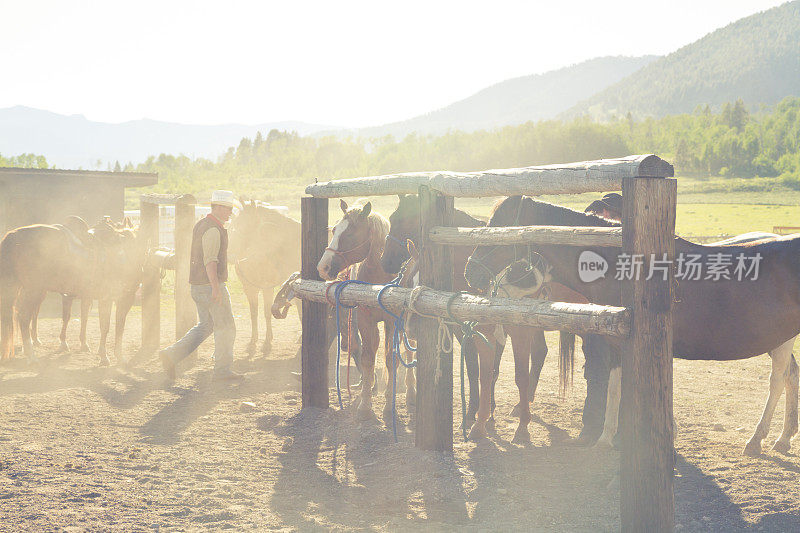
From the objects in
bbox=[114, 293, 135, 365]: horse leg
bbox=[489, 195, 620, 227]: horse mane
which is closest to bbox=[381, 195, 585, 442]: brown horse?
bbox=[489, 195, 620, 227]: horse mane

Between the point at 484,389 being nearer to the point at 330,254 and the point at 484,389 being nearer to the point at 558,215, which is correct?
the point at 558,215

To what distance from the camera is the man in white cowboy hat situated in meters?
7.58

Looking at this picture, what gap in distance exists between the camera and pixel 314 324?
22.4 feet

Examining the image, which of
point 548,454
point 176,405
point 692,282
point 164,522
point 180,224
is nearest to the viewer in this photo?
point 164,522

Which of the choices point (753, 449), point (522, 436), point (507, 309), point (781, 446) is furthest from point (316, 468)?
point (781, 446)

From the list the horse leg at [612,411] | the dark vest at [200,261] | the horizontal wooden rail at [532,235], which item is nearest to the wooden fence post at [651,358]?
the horizontal wooden rail at [532,235]

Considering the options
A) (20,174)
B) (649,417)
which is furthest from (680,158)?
(649,417)

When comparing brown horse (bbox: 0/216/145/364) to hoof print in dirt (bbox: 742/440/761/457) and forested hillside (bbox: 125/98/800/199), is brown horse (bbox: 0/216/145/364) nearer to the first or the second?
hoof print in dirt (bbox: 742/440/761/457)

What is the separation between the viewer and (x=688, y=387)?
796 cm

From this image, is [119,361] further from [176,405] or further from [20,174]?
[20,174]

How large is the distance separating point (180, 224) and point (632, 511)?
26.3 ft

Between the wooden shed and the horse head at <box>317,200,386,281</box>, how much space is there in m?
13.5

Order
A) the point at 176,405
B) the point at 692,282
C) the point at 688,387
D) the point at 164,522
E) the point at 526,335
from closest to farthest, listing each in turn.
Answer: the point at 164,522 < the point at 692,282 < the point at 526,335 < the point at 176,405 < the point at 688,387

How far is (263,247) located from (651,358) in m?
8.06
